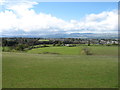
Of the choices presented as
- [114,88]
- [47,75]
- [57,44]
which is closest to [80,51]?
[57,44]

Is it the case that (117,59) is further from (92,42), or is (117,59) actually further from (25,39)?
(25,39)

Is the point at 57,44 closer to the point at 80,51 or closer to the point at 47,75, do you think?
the point at 80,51

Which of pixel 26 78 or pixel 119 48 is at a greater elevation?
pixel 119 48

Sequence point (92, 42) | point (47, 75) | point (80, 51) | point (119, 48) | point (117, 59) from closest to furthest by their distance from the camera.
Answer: point (47, 75)
point (117, 59)
point (119, 48)
point (80, 51)
point (92, 42)

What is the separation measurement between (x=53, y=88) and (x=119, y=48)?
36.2 ft

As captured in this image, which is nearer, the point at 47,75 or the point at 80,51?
the point at 47,75

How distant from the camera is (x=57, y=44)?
2017 cm

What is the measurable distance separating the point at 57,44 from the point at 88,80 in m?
12.9

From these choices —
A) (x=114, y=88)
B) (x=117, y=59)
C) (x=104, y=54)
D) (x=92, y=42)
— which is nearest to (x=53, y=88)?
(x=114, y=88)

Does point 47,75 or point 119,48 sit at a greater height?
point 119,48

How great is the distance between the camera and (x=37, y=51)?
17.8 metres

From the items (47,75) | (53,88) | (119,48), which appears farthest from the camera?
(119,48)

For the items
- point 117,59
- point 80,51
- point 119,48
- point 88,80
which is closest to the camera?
point 88,80

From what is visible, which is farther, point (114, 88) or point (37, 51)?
point (37, 51)
